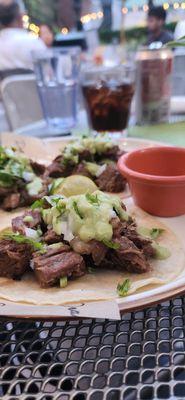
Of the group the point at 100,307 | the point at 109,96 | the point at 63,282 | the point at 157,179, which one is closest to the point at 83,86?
the point at 109,96

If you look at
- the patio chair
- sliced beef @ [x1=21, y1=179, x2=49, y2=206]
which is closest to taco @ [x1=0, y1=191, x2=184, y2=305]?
sliced beef @ [x1=21, y1=179, x2=49, y2=206]

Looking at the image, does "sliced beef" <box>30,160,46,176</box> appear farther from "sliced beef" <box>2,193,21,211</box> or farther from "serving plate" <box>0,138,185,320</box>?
"serving plate" <box>0,138,185,320</box>

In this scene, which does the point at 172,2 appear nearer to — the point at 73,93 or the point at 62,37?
the point at 62,37

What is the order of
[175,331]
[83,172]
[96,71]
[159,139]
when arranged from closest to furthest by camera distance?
[175,331] → [83,172] → [159,139] → [96,71]

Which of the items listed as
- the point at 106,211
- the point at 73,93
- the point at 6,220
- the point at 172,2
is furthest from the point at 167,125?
the point at 172,2

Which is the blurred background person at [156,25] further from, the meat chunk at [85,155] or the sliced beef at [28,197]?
the sliced beef at [28,197]

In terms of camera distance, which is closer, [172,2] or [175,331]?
[175,331]
